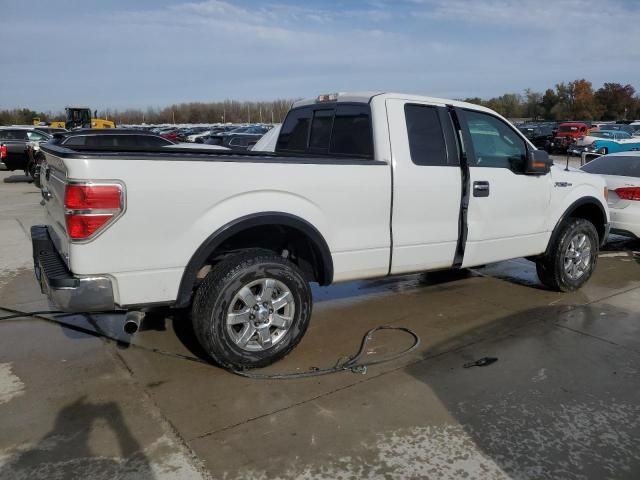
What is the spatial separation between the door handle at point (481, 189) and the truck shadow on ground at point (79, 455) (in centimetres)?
328

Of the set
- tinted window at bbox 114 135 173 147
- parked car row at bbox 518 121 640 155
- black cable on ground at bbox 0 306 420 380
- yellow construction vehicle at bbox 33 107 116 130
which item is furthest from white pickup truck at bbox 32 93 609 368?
yellow construction vehicle at bbox 33 107 116 130

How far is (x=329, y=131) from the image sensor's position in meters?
4.87

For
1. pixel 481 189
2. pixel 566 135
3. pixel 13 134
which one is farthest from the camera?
pixel 566 135

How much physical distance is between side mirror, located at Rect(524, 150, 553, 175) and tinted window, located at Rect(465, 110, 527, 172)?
3.2 inches

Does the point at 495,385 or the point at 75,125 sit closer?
the point at 495,385

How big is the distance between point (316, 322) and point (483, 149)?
2182mm

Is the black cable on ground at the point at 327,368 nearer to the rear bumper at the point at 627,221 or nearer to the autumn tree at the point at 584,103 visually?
the rear bumper at the point at 627,221

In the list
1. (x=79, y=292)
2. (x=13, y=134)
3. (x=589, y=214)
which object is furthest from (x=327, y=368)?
(x=13, y=134)

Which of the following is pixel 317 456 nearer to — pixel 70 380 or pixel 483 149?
pixel 70 380

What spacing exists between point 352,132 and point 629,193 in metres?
4.78

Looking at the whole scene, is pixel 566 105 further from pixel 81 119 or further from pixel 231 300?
pixel 231 300

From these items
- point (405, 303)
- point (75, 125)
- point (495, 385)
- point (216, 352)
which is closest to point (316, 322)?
point (405, 303)

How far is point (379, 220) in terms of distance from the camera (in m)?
4.16

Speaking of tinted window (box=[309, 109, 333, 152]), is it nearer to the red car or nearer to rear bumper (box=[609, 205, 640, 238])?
rear bumper (box=[609, 205, 640, 238])
